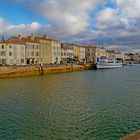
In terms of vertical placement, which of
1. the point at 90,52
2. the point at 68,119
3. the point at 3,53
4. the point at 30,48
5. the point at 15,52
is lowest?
the point at 68,119

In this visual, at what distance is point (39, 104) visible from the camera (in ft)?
78.2

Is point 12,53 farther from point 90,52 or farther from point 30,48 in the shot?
point 90,52

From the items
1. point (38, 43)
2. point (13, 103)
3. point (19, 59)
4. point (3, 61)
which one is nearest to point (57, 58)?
point (38, 43)

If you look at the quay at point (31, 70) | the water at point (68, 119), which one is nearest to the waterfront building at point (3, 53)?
the quay at point (31, 70)

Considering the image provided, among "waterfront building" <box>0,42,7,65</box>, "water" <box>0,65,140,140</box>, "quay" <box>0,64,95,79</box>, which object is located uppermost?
"waterfront building" <box>0,42,7,65</box>

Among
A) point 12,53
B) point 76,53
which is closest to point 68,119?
point 12,53

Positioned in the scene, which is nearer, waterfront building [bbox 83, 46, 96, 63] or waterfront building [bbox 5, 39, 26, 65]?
waterfront building [bbox 5, 39, 26, 65]

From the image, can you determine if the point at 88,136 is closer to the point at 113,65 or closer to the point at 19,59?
the point at 19,59

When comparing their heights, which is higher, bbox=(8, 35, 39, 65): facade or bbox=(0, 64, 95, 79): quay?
bbox=(8, 35, 39, 65): facade

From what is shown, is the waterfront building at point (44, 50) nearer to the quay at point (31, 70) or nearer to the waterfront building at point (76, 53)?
the quay at point (31, 70)

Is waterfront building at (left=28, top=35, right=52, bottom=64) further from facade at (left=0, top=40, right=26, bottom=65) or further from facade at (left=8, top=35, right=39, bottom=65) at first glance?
facade at (left=0, top=40, right=26, bottom=65)

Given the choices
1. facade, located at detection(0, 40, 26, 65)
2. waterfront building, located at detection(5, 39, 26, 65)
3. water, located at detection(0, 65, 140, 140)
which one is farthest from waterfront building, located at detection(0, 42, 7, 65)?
water, located at detection(0, 65, 140, 140)

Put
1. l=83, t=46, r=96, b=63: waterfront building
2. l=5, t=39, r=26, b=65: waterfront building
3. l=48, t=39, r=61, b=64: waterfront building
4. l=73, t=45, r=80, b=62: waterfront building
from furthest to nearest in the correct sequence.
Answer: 1. l=83, t=46, r=96, b=63: waterfront building
2. l=73, t=45, r=80, b=62: waterfront building
3. l=48, t=39, r=61, b=64: waterfront building
4. l=5, t=39, r=26, b=65: waterfront building

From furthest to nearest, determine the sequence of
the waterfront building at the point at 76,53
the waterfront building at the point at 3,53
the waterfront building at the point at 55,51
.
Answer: the waterfront building at the point at 76,53
the waterfront building at the point at 55,51
the waterfront building at the point at 3,53
